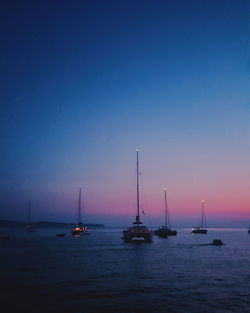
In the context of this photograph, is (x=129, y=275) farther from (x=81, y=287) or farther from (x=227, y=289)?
(x=227, y=289)

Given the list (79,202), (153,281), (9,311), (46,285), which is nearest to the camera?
(9,311)

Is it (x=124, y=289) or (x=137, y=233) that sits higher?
(x=137, y=233)

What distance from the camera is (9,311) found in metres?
18.5

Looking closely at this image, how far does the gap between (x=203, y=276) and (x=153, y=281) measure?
5744 millimetres

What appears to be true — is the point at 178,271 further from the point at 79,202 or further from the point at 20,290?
the point at 79,202

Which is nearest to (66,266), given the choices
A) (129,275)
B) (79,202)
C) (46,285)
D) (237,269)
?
(129,275)

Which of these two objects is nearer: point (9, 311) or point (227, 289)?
point (9, 311)

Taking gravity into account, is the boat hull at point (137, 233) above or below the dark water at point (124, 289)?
above

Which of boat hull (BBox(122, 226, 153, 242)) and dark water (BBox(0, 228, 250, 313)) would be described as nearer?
dark water (BBox(0, 228, 250, 313))

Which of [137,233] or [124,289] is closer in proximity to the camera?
[124,289]

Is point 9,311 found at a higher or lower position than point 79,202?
lower

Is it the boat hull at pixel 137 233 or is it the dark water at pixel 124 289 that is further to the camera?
the boat hull at pixel 137 233

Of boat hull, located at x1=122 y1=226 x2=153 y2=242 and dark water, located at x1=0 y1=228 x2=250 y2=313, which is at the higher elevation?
boat hull, located at x1=122 y1=226 x2=153 y2=242

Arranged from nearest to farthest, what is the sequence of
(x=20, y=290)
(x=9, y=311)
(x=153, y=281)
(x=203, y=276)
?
(x=9, y=311)
(x=20, y=290)
(x=153, y=281)
(x=203, y=276)
